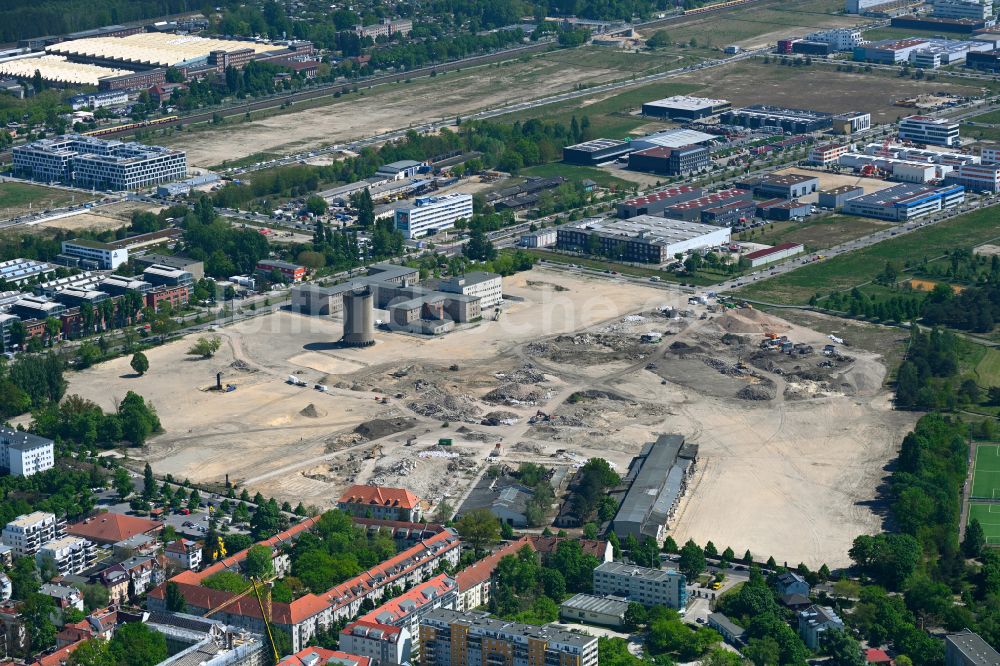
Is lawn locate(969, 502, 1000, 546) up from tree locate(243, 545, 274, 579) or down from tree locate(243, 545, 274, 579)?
down

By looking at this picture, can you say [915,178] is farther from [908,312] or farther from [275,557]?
[275,557]

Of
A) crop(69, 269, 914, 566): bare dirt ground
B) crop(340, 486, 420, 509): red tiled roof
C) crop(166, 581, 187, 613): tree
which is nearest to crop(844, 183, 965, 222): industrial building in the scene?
crop(69, 269, 914, 566): bare dirt ground

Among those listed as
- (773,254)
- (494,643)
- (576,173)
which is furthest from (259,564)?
(576,173)

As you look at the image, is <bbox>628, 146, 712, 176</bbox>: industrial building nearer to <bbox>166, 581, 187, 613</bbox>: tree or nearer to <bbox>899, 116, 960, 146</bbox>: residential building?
<bbox>899, 116, 960, 146</bbox>: residential building

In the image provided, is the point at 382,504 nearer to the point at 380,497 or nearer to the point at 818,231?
the point at 380,497

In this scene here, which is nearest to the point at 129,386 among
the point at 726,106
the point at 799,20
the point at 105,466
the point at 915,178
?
the point at 105,466

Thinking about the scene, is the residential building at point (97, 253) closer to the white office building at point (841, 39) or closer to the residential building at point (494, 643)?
the residential building at point (494, 643)
